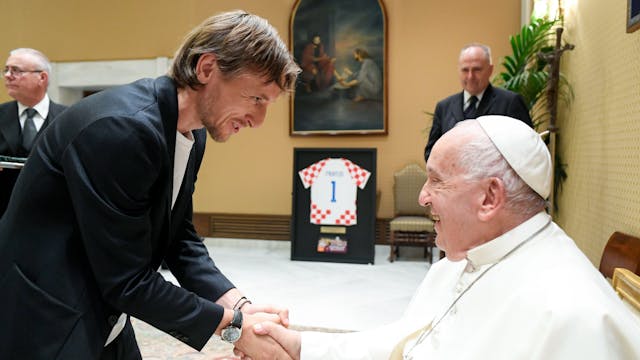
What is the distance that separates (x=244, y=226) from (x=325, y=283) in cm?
272

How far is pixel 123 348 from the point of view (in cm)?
170

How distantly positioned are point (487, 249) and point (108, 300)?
100 centimetres

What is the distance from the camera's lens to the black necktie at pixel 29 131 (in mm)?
3939

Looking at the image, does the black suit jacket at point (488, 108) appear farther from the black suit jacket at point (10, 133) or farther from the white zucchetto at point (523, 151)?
the black suit jacket at point (10, 133)

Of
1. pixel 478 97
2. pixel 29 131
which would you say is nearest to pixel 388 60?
pixel 478 97

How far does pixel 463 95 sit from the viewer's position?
4.51m

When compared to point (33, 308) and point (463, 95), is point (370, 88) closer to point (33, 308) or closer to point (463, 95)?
point (463, 95)

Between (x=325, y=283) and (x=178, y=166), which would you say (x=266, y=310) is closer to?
(x=178, y=166)

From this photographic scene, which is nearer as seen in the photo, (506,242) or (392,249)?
(506,242)

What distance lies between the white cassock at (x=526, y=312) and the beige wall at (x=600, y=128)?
163 cm

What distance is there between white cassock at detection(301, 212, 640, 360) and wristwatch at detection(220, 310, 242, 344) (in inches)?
13.0

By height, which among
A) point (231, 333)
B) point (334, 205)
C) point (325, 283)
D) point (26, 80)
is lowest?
point (325, 283)

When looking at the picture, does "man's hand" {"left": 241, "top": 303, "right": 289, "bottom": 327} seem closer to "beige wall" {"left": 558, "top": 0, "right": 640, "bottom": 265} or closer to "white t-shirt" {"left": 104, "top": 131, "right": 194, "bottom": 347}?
→ "white t-shirt" {"left": 104, "top": 131, "right": 194, "bottom": 347}

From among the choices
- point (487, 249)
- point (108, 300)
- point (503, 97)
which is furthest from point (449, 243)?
point (503, 97)
